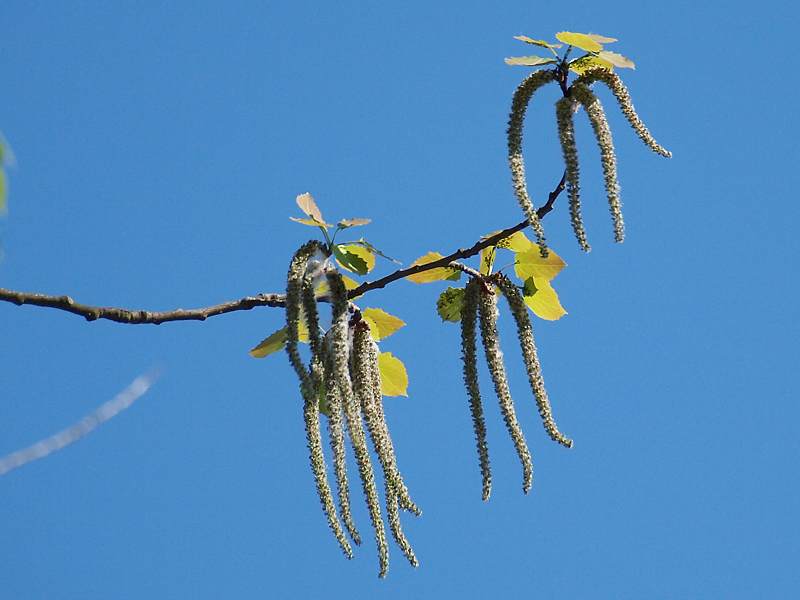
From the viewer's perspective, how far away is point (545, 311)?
5770mm

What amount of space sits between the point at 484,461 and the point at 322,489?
26.9 inches

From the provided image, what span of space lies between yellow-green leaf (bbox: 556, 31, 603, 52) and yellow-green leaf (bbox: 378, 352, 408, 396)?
153cm

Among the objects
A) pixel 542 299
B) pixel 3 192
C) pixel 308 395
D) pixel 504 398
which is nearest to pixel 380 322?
Answer: pixel 542 299

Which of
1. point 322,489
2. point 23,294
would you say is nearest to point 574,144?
point 322,489

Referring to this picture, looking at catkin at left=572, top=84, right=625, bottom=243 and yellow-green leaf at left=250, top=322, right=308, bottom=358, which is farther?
yellow-green leaf at left=250, top=322, right=308, bottom=358

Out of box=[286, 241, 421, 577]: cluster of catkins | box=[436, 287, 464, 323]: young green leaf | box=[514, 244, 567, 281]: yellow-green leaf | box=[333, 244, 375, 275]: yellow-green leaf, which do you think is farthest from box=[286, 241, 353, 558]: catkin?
box=[514, 244, 567, 281]: yellow-green leaf

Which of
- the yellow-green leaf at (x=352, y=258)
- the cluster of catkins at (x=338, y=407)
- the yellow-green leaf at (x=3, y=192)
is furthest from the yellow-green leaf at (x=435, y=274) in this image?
the yellow-green leaf at (x=3, y=192)

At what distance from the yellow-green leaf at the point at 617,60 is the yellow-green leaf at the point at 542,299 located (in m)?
1.02

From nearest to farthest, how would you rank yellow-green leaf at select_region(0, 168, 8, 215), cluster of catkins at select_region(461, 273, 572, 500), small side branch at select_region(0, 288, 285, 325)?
1. yellow-green leaf at select_region(0, 168, 8, 215)
2. small side branch at select_region(0, 288, 285, 325)
3. cluster of catkins at select_region(461, 273, 572, 500)

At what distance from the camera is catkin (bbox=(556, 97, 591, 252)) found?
15.3 feet

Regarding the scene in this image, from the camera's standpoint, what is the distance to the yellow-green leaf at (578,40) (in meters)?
5.12

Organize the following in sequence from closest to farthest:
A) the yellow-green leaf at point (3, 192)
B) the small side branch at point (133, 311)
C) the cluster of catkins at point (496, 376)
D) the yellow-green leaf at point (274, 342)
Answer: the yellow-green leaf at point (3, 192)
the small side branch at point (133, 311)
the cluster of catkins at point (496, 376)
the yellow-green leaf at point (274, 342)

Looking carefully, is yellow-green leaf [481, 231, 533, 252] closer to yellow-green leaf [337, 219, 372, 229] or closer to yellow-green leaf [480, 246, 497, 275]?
yellow-green leaf [480, 246, 497, 275]

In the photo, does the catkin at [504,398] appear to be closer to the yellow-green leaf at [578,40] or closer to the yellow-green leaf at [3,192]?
the yellow-green leaf at [578,40]
